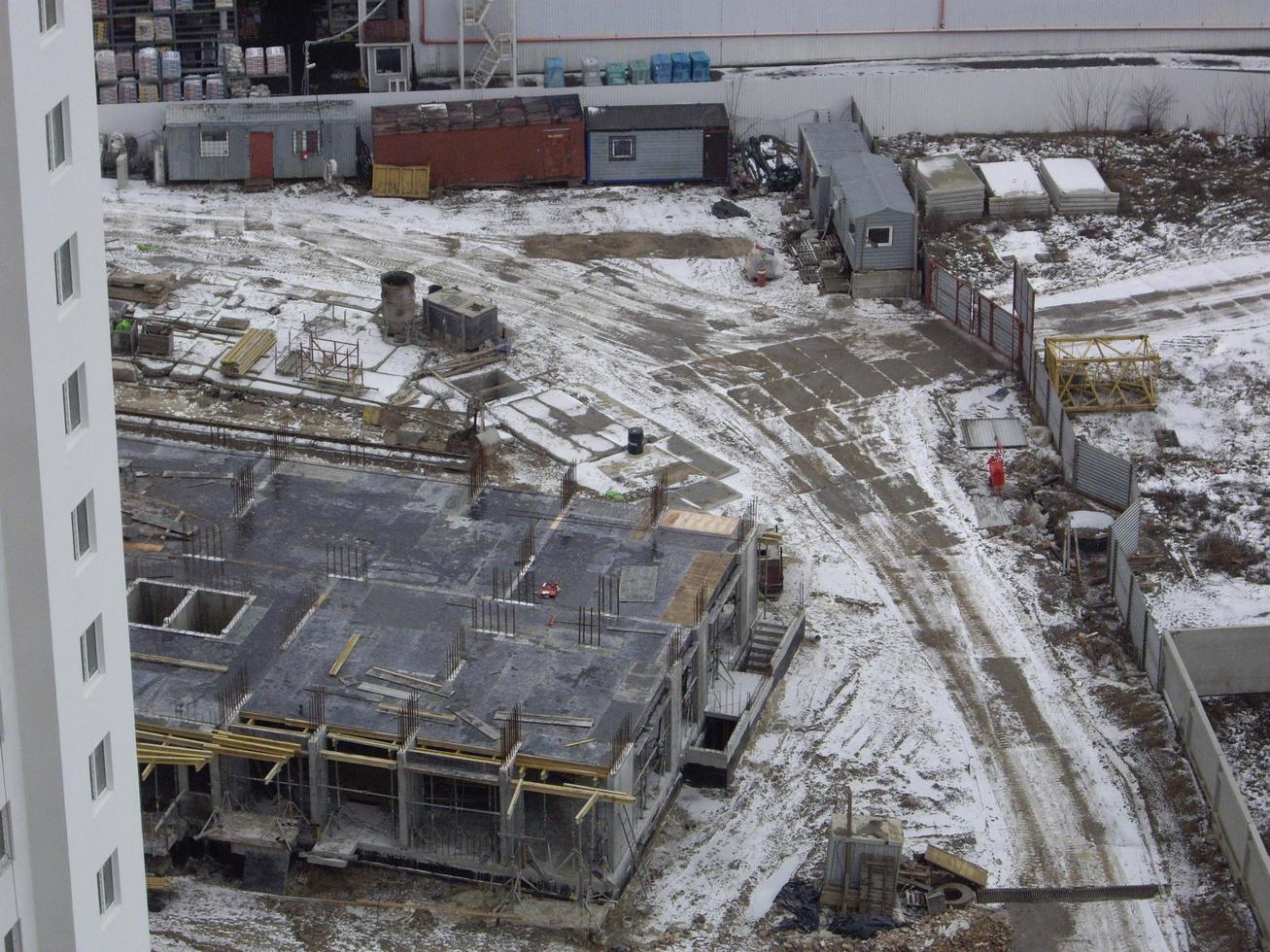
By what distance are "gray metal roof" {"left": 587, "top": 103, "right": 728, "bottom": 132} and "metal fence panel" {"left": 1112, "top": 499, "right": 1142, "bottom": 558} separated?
26.9 metres

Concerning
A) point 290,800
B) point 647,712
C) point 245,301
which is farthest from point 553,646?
point 245,301

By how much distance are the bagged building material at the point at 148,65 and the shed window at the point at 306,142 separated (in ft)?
21.8

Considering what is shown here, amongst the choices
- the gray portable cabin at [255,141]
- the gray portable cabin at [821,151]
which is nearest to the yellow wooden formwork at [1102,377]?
the gray portable cabin at [821,151]

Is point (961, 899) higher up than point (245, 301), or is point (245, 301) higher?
point (245, 301)

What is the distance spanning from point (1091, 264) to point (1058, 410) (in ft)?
40.3

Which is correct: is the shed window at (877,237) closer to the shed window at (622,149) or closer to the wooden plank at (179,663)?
the shed window at (622,149)

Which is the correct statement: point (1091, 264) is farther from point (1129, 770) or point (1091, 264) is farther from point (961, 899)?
point (961, 899)

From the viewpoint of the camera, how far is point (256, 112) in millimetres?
77062

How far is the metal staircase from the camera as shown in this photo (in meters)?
79.8

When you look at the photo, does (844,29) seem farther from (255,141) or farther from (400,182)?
(255,141)

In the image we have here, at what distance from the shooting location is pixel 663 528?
52375 millimetres

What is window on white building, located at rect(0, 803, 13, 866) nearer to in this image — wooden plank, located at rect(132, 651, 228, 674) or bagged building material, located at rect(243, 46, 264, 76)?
wooden plank, located at rect(132, 651, 228, 674)

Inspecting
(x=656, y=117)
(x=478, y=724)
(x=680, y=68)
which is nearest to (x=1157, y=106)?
(x=680, y=68)

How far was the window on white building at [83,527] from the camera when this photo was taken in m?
30.0
